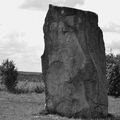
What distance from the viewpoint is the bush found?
85.3ft

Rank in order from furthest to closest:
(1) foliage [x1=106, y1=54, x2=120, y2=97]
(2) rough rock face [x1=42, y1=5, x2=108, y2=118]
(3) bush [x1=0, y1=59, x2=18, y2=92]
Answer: (3) bush [x1=0, y1=59, x2=18, y2=92], (1) foliage [x1=106, y1=54, x2=120, y2=97], (2) rough rock face [x1=42, y1=5, x2=108, y2=118]

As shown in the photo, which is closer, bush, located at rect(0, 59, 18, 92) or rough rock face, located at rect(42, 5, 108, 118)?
rough rock face, located at rect(42, 5, 108, 118)

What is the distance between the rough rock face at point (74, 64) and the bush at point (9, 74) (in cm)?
1369

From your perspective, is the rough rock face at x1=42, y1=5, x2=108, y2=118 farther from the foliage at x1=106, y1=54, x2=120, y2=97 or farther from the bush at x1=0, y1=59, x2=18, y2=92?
the bush at x1=0, y1=59, x2=18, y2=92

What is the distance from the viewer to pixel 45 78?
12.5 m

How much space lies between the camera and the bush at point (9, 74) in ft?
85.3

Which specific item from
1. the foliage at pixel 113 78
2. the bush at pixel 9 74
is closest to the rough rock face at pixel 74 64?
the foliage at pixel 113 78

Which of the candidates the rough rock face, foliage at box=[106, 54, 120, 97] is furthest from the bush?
the rough rock face

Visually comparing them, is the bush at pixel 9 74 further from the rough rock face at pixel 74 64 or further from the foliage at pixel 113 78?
the rough rock face at pixel 74 64

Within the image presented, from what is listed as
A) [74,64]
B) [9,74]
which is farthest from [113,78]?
[74,64]

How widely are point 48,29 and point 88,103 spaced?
2820 millimetres

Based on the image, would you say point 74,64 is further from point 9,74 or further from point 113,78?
point 9,74

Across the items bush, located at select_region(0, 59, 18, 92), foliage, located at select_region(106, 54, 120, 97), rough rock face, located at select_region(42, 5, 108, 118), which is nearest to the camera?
rough rock face, located at select_region(42, 5, 108, 118)

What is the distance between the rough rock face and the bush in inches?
539
